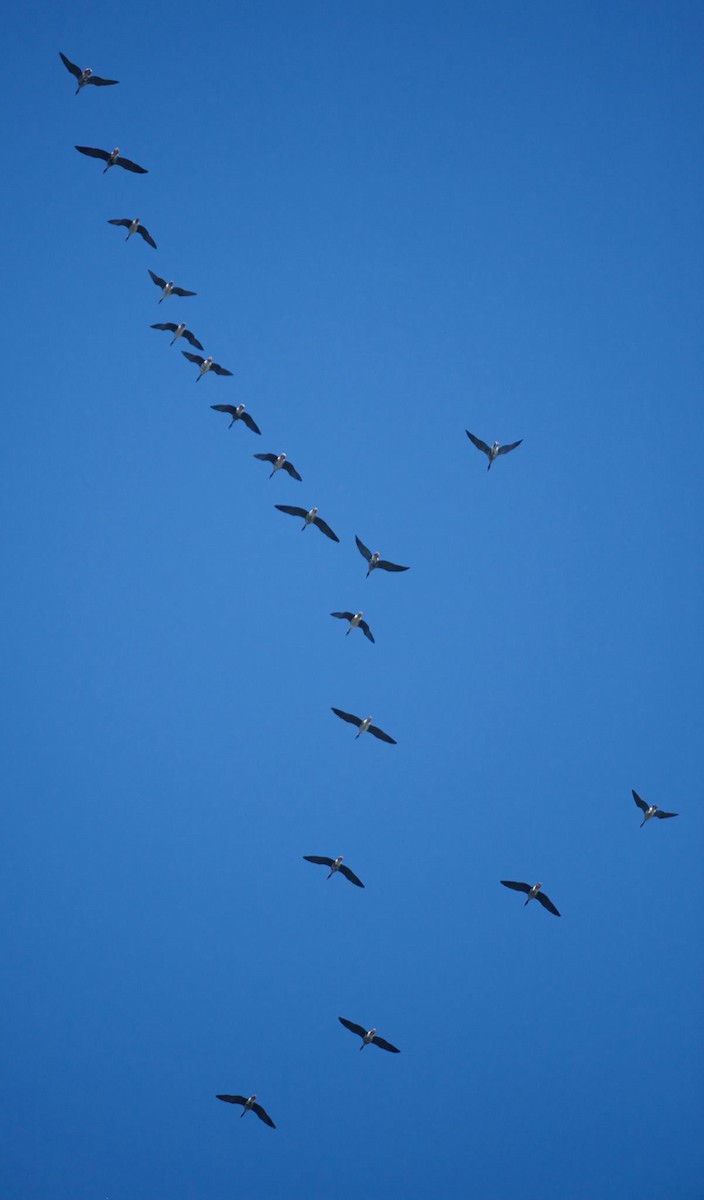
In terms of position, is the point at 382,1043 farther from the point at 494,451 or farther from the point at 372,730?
the point at 494,451

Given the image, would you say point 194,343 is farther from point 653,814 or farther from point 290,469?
point 653,814

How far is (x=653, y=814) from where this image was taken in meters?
46.2

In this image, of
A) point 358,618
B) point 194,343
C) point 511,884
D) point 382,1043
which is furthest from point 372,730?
point 194,343

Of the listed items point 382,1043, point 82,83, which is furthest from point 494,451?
point 382,1043

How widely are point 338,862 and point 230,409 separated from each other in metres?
15.6

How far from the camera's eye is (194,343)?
42906 mm

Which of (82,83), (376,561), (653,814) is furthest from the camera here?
(653,814)

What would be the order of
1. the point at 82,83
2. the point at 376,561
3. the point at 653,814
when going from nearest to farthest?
1. the point at 82,83
2. the point at 376,561
3. the point at 653,814

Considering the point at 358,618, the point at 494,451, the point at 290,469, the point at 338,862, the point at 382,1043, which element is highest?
the point at 494,451

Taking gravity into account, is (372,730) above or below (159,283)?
below

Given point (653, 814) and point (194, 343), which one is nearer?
point (194, 343)

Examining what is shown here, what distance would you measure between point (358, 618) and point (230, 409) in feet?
27.1

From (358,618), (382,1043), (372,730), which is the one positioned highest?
(358,618)

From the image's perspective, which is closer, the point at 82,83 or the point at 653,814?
the point at 82,83
